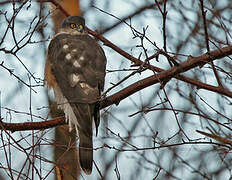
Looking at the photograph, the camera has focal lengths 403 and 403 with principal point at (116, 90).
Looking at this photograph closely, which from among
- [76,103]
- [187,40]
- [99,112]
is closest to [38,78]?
[76,103]

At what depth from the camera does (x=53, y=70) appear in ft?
15.2

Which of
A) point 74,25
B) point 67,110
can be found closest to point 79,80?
point 67,110

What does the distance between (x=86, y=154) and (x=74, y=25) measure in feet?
6.90

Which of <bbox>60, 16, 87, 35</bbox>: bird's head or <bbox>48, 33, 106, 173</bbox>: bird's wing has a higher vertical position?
<bbox>60, 16, 87, 35</bbox>: bird's head

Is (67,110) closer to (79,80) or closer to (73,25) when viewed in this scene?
(79,80)

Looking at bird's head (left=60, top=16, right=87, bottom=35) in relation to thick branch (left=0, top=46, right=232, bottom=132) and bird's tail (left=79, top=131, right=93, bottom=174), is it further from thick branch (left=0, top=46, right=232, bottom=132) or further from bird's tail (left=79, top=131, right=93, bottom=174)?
bird's tail (left=79, top=131, right=93, bottom=174)

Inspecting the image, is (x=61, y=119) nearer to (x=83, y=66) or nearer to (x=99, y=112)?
(x=99, y=112)

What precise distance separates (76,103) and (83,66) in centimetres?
53

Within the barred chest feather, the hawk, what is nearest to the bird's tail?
the hawk

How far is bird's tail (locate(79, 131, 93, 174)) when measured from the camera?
3.87 metres

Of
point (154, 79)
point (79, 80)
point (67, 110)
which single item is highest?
point (79, 80)

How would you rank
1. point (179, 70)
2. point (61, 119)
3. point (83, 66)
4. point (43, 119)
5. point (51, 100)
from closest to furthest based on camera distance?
point (179, 70) < point (43, 119) < point (61, 119) < point (83, 66) < point (51, 100)

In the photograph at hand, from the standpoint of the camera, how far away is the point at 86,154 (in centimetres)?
390

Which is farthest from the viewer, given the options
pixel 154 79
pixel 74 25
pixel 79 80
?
pixel 74 25
